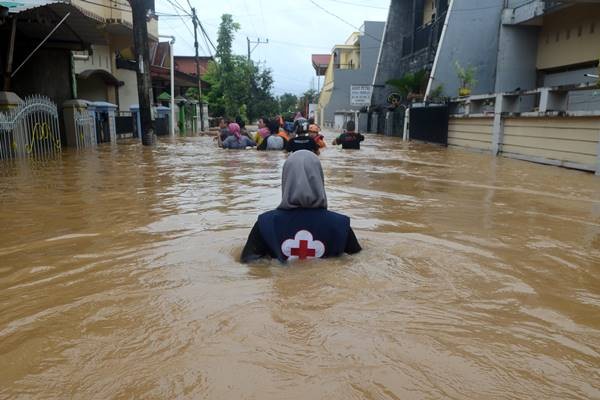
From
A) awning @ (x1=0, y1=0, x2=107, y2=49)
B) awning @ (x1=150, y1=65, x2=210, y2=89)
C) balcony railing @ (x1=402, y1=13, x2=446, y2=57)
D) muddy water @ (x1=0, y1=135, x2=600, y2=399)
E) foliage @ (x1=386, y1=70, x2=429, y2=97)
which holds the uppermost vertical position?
balcony railing @ (x1=402, y1=13, x2=446, y2=57)

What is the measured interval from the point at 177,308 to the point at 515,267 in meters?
2.72

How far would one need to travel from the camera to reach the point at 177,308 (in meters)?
3.37

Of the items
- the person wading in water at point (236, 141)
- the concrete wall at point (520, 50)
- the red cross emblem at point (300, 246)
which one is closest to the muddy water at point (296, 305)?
the red cross emblem at point (300, 246)

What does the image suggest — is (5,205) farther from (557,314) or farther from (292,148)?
(557,314)

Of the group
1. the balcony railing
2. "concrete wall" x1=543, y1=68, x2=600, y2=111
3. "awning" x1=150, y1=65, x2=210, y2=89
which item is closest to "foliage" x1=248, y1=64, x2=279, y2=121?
"awning" x1=150, y1=65, x2=210, y2=89

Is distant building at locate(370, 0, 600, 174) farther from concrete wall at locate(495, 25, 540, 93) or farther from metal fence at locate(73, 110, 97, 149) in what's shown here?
metal fence at locate(73, 110, 97, 149)

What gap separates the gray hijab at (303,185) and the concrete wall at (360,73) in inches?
1586

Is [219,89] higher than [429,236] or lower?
higher

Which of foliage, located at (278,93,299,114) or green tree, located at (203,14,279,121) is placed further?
foliage, located at (278,93,299,114)

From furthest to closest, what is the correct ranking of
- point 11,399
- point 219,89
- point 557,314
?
1. point 219,89
2. point 557,314
3. point 11,399

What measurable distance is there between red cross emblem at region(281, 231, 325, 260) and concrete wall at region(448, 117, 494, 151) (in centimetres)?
1315

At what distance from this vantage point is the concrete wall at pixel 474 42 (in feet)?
74.1

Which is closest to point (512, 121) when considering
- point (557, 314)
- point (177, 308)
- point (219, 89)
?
point (557, 314)

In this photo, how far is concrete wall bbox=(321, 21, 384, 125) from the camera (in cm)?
4428
